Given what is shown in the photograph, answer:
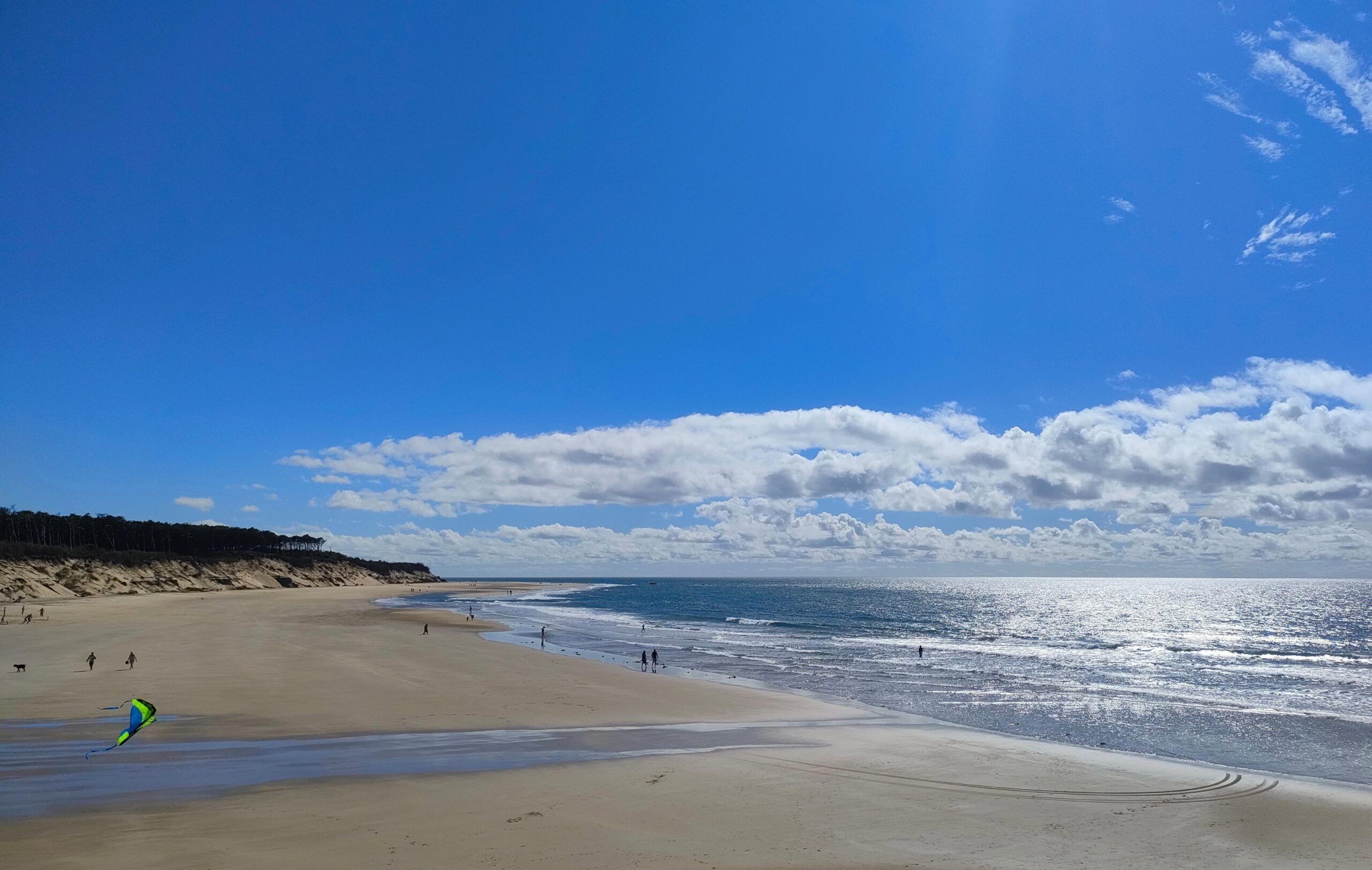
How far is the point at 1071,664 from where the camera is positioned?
52.2 meters

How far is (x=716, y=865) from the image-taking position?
13383 millimetres

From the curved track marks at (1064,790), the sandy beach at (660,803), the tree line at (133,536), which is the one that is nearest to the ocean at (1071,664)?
the curved track marks at (1064,790)

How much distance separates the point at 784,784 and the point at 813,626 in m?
66.8

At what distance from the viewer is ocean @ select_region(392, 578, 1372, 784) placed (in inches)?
1133

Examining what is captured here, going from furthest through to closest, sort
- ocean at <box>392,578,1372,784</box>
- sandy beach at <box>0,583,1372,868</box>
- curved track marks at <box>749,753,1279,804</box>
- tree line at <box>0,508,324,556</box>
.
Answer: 1. tree line at <box>0,508,324,556</box>
2. ocean at <box>392,578,1372,784</box>
3. curved track marks at <box>749,753,1279,804</box>
4. sandy beach at <box>0,583,1372,868</box>

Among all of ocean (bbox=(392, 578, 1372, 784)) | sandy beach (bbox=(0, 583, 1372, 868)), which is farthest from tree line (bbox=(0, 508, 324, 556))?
sandy beach (bbox=(0, 583, 1372, 868))

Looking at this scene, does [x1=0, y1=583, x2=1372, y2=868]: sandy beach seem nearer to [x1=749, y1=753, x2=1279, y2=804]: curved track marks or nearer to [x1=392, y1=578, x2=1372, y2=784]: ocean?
[x1=749, y1=753, x2=1279, y2=804]: curved track marks

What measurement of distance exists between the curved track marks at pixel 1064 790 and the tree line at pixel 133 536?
360 ft

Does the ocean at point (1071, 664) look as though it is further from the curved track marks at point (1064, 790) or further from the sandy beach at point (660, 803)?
the sandy beach at point (660, 803)

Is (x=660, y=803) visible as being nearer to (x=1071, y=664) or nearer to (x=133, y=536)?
(x=1071, y=664)

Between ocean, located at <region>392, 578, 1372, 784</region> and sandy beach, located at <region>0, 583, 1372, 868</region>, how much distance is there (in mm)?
5463

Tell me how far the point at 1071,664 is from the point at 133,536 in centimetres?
16368

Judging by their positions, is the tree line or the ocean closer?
the ocean

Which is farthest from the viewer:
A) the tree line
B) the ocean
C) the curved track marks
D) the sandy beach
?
the tree line
